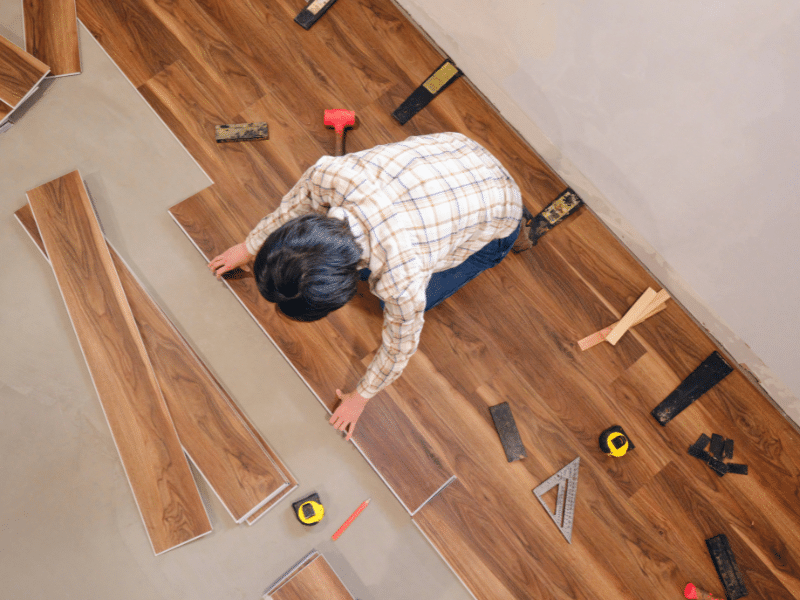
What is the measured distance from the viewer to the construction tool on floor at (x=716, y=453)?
74.5 inches

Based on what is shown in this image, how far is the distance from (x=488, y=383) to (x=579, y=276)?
623 mm

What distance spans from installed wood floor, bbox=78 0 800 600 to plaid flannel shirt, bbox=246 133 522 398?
629 millimetres

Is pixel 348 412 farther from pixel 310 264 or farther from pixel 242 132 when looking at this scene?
pixel 242 132

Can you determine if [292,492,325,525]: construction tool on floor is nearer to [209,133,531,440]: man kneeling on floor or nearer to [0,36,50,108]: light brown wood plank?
[209,133,531,440]: man kneeling on floor

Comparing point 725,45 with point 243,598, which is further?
point 243,598

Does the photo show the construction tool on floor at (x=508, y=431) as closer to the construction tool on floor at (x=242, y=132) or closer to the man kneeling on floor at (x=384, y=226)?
the man kneeling on floor at (x=384, y=226)

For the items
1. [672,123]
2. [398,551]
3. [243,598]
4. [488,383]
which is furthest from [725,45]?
[243,598]

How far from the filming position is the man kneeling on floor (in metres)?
1.08

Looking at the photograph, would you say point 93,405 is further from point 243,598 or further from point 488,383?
point 488,383

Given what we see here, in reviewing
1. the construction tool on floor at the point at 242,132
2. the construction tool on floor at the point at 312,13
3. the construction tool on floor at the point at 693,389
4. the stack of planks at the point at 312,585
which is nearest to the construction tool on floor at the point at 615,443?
the construction tool on floor at the point at 693,389

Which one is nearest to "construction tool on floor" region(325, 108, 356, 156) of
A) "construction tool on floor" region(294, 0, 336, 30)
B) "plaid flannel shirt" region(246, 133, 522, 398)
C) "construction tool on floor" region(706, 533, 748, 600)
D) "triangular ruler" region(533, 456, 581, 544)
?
"construction tool on floor" region(294, 0, 336, 30)

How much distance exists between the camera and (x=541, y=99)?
190 cm

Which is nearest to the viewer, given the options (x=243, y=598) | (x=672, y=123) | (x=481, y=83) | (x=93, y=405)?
(x=672, y=123)

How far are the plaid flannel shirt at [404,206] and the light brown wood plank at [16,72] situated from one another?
5.26 ft
